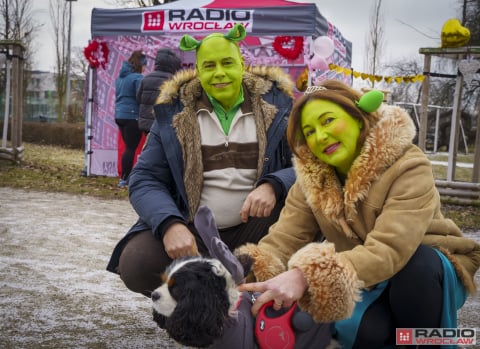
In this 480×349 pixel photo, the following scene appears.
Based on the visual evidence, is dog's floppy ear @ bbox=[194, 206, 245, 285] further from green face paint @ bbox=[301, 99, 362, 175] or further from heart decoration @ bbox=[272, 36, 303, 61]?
heart decoration @ bbox=[272, 36, 303, 61]

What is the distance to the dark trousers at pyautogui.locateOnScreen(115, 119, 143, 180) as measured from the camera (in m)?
8.39

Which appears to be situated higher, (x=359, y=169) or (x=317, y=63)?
(x=317, y=63)

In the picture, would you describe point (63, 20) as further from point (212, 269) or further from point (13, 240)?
point (212, 269)

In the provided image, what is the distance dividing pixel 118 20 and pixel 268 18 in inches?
96.0

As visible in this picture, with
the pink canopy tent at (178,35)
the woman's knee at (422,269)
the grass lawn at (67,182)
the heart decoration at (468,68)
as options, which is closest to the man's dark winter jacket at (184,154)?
the woman's knee at (422,269)

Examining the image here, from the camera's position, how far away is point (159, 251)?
8.04ft

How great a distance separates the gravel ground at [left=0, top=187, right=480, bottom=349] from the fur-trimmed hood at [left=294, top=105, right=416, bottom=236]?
Answer: 1181 mm

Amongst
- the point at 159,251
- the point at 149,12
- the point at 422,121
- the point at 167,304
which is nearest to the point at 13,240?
the point at 159,251

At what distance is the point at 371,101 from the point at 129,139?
6885 mm

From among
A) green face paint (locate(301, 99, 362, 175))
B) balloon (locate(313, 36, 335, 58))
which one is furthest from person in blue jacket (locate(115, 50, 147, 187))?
green face paint (locate(301, 99, 362, 175))

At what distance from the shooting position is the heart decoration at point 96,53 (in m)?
9.44

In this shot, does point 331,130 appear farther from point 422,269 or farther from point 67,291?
point 67,291

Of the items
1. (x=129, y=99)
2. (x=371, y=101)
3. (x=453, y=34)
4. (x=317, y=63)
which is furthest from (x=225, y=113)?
(x=453, y=34)

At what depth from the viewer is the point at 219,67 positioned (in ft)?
8.79
